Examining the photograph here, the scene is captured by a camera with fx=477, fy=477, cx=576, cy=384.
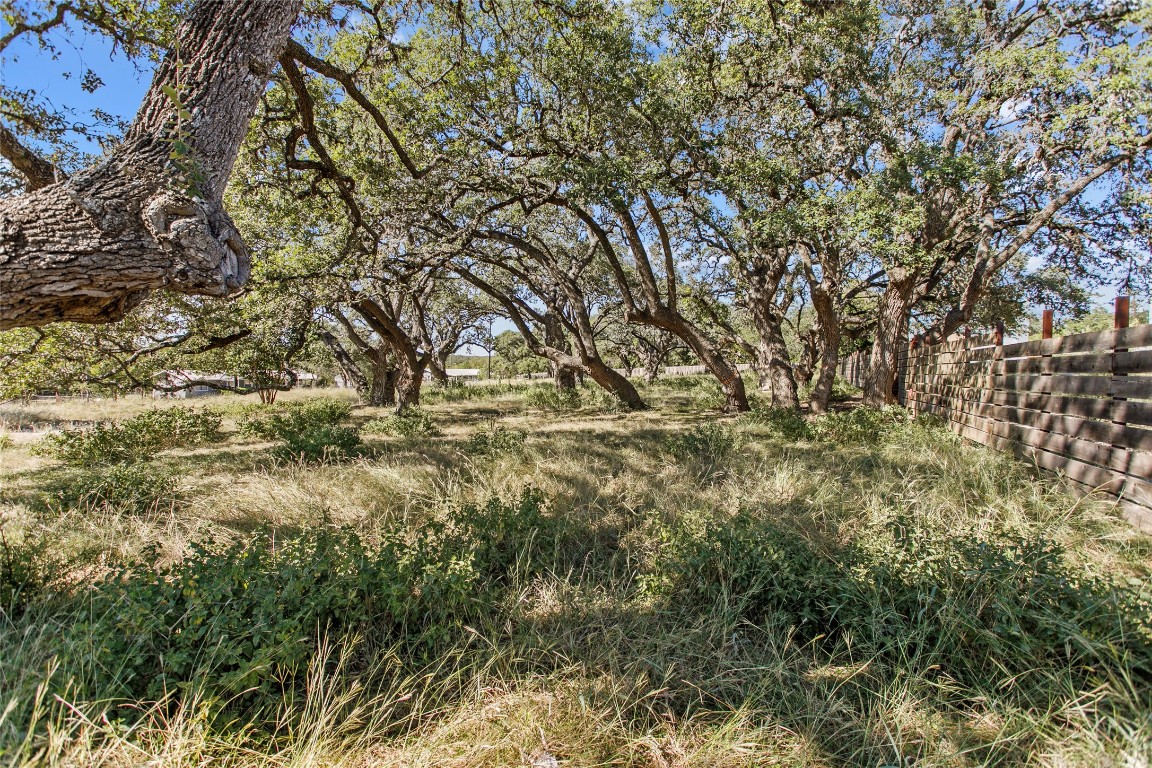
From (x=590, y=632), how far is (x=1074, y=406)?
200 inches

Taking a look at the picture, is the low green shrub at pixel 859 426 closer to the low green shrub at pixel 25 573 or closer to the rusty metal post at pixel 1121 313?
the rusty metal post at pixel 1121 313

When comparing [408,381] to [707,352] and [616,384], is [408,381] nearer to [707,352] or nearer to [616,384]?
[616,384]

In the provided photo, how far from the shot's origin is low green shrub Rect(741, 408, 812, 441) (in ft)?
23.9

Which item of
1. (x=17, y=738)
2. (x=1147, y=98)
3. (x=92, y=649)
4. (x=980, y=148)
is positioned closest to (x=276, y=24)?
(x=92, y=649)

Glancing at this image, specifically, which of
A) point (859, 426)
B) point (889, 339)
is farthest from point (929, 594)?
point (889, 339)

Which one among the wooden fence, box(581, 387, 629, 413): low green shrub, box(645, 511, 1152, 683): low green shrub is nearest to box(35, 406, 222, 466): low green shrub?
box(645, 511, 1152, 683): low green shrub

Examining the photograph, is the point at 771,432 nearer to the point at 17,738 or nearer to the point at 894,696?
the point at 894,696

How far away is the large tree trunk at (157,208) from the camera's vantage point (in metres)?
2.21

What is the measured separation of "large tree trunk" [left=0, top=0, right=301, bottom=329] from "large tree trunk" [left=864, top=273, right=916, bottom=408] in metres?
10.7

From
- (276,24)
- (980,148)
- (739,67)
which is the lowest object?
(276,24)

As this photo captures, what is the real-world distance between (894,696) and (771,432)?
5983 mm

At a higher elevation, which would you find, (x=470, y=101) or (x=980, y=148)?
(x=470, y=101)

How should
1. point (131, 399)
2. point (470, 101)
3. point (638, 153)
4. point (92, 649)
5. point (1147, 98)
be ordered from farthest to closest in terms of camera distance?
point (131, 399) → point (638, 153) → point (470, 101) → point (1147, 98) → point (92, 649)

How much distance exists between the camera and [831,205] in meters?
7.88
